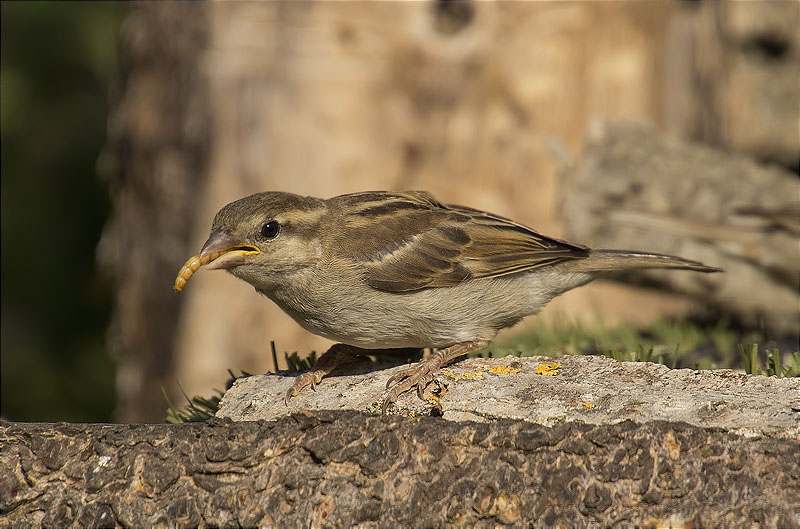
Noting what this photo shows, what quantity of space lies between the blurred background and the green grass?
0.45 feet

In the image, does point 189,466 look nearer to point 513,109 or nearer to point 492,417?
point 492,417

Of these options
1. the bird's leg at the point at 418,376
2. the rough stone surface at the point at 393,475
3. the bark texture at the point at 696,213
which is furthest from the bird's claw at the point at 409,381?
the bark texture at the point at 696,213

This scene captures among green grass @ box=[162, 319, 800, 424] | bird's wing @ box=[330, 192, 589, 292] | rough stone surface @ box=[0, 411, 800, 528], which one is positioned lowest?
green grass @ box=[162, 319, 800, 424]

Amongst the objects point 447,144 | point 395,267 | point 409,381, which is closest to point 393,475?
point 409,381

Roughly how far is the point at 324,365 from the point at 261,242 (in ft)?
2.26

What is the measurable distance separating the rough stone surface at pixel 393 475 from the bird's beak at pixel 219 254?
92cm

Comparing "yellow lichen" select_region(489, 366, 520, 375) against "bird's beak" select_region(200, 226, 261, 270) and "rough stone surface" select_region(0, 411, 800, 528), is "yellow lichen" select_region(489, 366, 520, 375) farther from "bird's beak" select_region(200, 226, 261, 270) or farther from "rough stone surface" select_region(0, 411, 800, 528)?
"bird's beak" select_region(200, 226, 261, 270)

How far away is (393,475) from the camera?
10.5 feet

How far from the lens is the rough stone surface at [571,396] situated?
10.7ft

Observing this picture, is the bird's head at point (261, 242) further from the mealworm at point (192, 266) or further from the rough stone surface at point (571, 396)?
the rough stone surface at point (571, 396)

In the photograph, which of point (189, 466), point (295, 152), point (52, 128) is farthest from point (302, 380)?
point (52, 128)

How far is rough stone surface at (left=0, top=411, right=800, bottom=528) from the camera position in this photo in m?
3.01

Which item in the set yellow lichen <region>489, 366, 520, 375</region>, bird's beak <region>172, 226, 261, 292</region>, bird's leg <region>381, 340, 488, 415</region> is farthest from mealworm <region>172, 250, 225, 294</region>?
yellow lichen <region>489, 366, 520, 375</region>

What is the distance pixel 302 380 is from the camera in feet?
13.7
